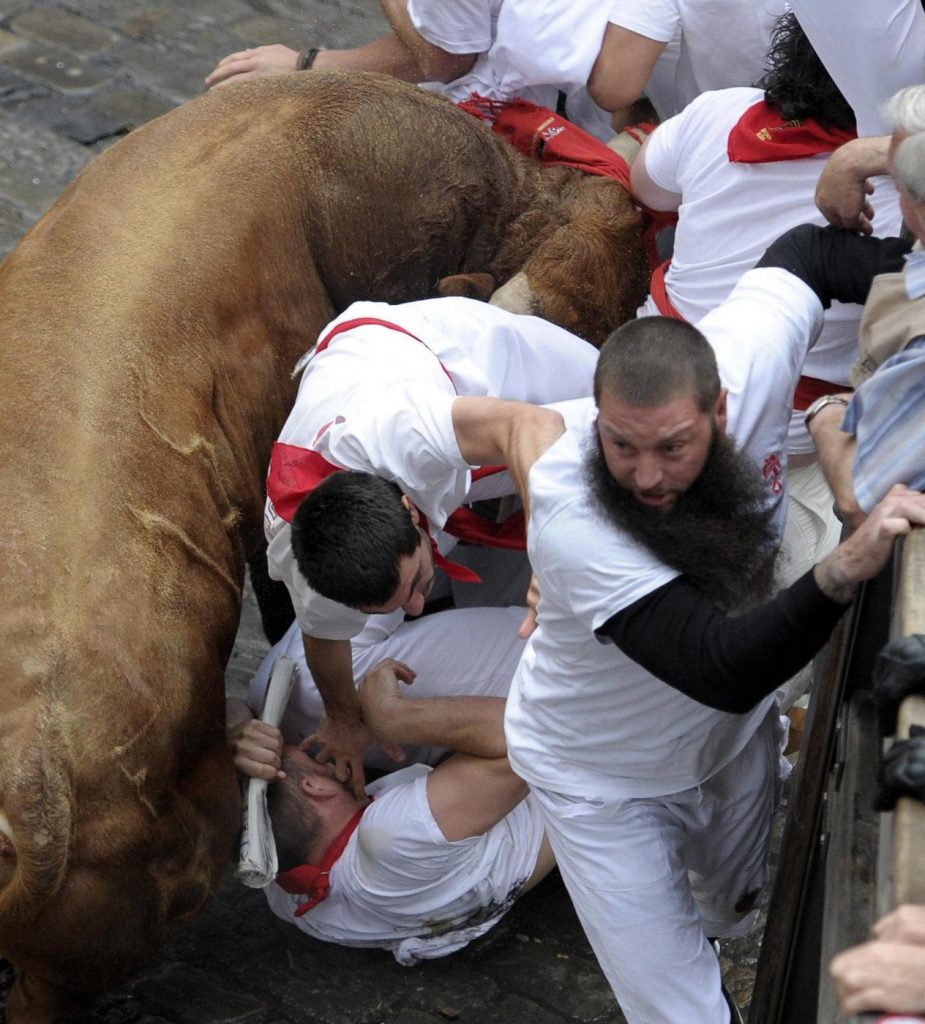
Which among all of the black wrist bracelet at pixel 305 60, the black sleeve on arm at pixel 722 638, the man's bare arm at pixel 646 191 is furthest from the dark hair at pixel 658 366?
the black wrist bracelet at pixel 305 60

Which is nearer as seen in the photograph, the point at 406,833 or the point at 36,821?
the point at 36,821

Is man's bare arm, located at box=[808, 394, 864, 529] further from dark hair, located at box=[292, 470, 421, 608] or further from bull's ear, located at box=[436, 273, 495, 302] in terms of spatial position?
bull's ear, located at box=[436, 273, 495, 302]

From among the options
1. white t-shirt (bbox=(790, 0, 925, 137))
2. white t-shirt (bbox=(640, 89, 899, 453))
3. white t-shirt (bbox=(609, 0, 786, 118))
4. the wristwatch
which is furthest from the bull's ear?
the wristwatch

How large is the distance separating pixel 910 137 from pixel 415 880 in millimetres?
1849

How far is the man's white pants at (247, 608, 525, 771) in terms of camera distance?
3.47m

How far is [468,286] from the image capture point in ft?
12.1

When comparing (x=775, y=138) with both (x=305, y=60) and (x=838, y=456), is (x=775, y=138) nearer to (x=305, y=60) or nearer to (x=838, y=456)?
(x=838, y=456)

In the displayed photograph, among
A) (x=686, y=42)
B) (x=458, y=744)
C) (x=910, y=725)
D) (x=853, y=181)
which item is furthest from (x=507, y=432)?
(x=686, y=42)

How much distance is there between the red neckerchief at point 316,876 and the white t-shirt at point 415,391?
492 mm

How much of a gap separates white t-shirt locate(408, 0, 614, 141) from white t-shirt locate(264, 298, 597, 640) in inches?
33.7

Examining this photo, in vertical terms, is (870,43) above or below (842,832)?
above

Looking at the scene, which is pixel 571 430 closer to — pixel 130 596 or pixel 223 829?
pixel 130 596

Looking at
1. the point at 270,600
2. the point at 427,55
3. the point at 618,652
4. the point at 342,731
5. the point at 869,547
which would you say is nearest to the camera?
the point at 869,547

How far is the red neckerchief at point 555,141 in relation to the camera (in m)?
3.89
